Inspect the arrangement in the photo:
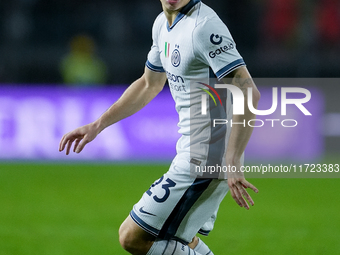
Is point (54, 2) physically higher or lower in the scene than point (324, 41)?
higher

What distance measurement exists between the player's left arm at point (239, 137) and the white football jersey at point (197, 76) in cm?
13

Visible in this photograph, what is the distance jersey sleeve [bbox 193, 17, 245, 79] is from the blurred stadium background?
2449 mm

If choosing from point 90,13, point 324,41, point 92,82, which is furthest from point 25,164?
point 324,41

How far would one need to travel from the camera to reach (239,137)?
10.4 ft

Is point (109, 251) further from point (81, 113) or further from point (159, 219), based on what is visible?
point (81, 113)

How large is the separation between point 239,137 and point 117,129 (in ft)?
22.3

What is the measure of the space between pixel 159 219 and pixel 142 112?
21.5 ft

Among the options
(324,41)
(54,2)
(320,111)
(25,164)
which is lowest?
(25,164)

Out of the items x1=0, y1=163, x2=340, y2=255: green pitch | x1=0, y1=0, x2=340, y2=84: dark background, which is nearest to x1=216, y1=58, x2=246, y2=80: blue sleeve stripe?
x1=0, y1=163, x2=340, y2=255: green pitch

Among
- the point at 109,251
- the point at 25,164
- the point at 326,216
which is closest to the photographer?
the point at 109,251

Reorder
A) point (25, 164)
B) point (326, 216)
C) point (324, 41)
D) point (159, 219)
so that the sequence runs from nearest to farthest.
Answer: point (159, 219)
point (326, 216)
point (25, 164)
point (324, 41)

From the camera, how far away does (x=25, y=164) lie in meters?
9.77

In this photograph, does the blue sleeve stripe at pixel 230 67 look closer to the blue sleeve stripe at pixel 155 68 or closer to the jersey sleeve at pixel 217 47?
the jersey sleeve at pixel 217 47

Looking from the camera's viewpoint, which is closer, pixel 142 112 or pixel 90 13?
pixel 142 112
